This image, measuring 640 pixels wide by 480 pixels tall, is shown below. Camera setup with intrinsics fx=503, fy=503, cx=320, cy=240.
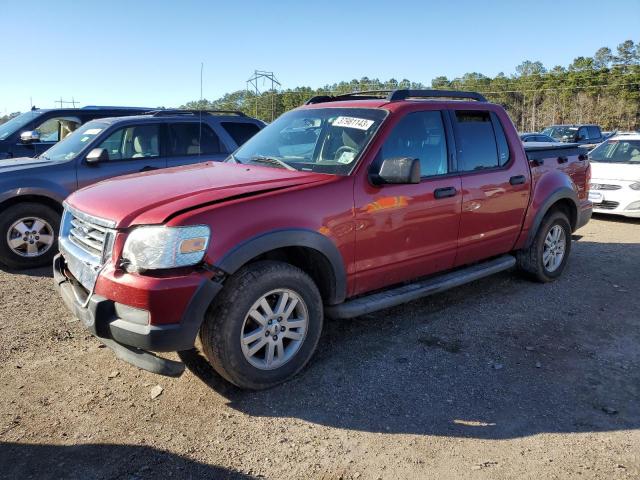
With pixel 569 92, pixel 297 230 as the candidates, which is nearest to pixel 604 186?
pixel 297 230

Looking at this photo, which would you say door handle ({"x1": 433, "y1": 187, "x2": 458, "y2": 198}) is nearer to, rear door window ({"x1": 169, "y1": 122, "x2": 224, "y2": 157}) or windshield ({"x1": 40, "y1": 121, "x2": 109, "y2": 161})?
rear door window ({"x1": 169, "y1": 122, "x2": 224, "y2": 157})

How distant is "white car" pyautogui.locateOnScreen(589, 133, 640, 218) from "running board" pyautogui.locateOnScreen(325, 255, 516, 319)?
541cm

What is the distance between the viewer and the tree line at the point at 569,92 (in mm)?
57469

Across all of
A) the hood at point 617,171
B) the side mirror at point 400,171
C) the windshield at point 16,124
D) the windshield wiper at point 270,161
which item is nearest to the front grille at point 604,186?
the hood at point 617,171

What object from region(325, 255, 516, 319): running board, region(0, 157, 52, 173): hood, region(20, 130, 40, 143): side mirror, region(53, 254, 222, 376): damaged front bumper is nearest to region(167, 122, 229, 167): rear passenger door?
region(0, 157, 52, 173): hood

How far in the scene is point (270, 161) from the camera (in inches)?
158

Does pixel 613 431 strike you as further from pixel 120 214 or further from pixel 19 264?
pixel 19 264

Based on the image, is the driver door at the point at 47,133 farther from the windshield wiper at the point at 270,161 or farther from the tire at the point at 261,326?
the tire at the point at 261,326

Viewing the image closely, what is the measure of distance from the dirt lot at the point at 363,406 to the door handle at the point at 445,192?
45.0 inches

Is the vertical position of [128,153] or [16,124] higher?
[16,124]

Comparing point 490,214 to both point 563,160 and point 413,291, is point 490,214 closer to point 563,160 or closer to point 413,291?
point 413,291

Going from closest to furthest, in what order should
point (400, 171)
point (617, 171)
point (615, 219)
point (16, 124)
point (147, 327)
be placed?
point (147, 327), point (400, 171), point (16, 124), point (617, 171), point (615, 219)

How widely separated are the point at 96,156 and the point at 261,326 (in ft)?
14.1

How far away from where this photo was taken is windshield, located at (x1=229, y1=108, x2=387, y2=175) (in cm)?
382
